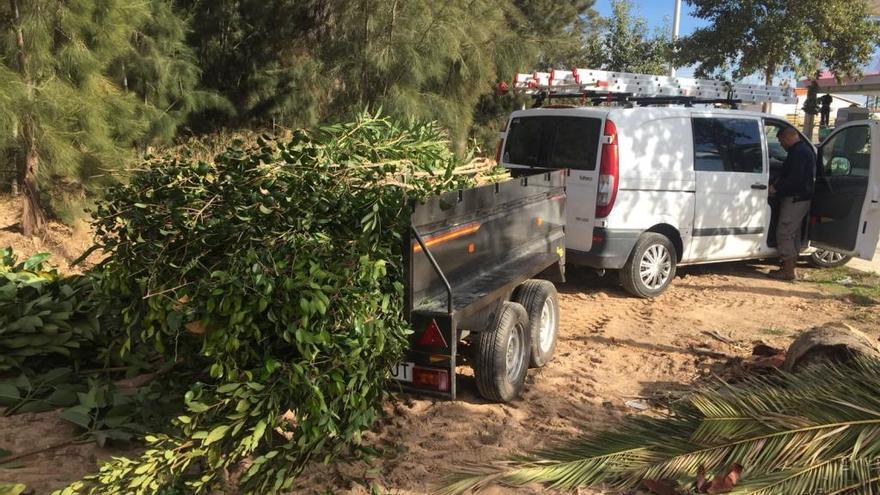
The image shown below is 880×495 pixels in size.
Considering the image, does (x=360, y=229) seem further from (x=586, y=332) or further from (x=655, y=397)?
(x=586, y=332)

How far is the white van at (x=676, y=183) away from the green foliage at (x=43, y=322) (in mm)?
4111

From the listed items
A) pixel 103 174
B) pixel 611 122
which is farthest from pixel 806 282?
pixel 103 174

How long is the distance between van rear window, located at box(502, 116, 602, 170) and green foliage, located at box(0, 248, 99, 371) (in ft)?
15.3

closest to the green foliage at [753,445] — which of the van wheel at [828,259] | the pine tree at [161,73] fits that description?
the van wheel at [828,259]

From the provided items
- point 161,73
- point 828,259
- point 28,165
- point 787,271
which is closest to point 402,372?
point 28,165

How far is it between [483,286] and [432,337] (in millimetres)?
808

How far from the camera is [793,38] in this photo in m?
14.8

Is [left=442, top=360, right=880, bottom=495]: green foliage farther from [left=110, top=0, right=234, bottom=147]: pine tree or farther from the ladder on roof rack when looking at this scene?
[left=110, top=0, right=234, bottom=147]: pine tree

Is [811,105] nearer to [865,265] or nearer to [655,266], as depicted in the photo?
[865,265]

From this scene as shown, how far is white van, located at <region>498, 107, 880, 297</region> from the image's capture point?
7.08 m

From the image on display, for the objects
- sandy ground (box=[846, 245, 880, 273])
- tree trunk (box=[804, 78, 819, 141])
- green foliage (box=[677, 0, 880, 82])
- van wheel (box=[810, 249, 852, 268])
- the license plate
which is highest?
green foliage (box=[677, 0, 880, 82])

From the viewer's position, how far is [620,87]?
848 cm

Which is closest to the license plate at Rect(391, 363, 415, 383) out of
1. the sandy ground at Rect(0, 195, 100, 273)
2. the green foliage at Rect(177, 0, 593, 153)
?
the sandy ground at Rect(0, 195, 100, 273)

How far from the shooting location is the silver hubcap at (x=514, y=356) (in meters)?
4.64
